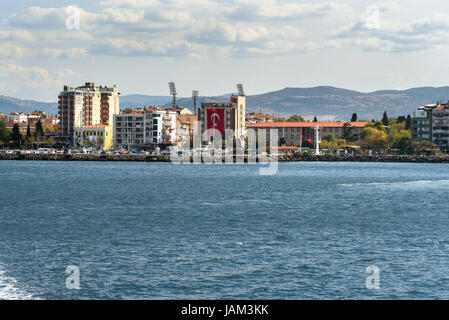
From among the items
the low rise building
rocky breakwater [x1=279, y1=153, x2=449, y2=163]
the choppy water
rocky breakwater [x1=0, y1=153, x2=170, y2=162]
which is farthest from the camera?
the low rise building

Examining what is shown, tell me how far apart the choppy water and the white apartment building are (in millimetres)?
126347

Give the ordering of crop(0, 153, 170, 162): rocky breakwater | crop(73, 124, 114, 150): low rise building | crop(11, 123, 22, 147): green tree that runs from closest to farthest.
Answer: crop(0, 153, 170, 162): rocky breakwater < crop(11, 123, 22, 147): green tree < crop(73, 124, 114, 150): low rise building

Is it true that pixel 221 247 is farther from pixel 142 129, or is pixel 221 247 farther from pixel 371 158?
pixel 142 129

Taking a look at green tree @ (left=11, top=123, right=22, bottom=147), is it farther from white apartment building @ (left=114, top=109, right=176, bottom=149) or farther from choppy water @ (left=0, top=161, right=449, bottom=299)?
choppy water @ (left=0, top=161, right=449, bottom=299)

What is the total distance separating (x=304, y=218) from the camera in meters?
41.5

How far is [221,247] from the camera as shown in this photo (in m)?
29.1

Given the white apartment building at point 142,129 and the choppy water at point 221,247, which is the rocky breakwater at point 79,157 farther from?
the choppy water at point 221,247

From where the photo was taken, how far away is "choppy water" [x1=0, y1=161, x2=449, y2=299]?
21297 mm

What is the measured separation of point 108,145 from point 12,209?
146 meters

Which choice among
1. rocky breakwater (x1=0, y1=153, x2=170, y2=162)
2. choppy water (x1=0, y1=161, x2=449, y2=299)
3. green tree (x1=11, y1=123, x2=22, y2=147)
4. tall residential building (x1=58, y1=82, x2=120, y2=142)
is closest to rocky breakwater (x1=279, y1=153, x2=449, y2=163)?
rocky breakwater (x1=0, y1=153, x2=170, y2=162)

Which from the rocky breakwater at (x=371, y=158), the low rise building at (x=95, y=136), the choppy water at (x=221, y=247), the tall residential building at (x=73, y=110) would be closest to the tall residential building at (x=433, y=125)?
the rocky breakwater at (x=371, y=158)

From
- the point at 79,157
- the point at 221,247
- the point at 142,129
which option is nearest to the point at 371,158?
the point at 142,129
